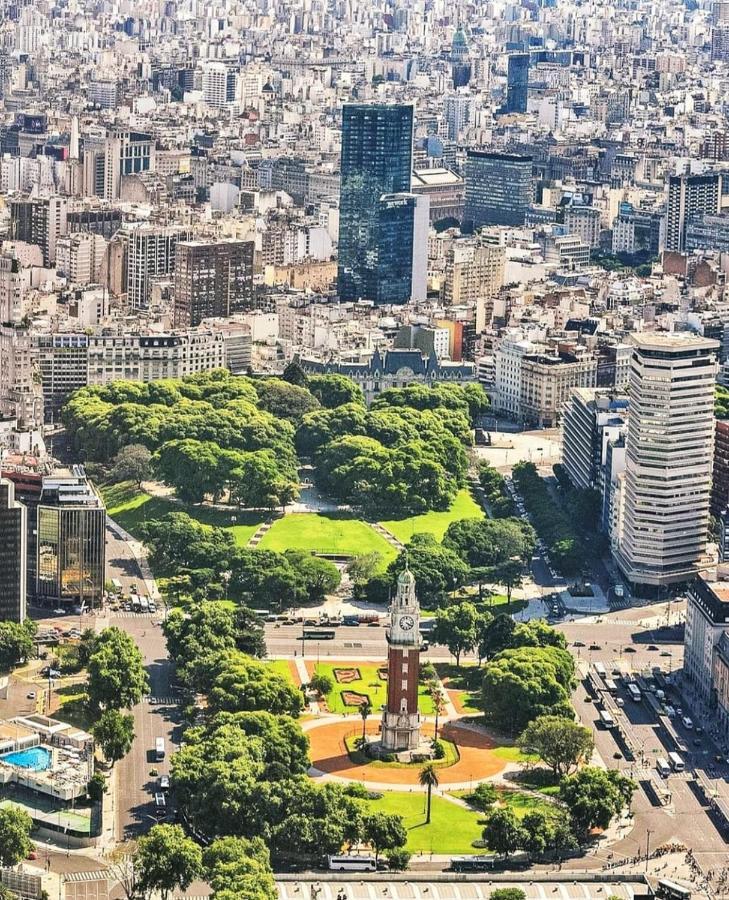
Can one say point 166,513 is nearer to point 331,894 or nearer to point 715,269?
point 331,894

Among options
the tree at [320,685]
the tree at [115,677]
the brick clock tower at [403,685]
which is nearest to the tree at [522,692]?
the brick clock tower at [403,685]

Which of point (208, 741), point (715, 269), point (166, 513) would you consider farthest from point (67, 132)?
point (208, 741)

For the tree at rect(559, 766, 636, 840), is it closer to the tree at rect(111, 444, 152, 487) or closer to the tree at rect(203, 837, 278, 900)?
the tree at rect(203, 837, 278, 900)

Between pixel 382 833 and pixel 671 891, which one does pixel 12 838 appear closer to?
pixel 382 833

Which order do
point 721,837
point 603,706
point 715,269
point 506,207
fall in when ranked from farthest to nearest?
point 506,207 < point 715,269 < point 603,706 < point 721,837

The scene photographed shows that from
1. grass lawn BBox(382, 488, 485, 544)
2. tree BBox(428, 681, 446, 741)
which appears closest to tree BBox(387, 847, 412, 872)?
tree BBox(428, 681, 446, 741)

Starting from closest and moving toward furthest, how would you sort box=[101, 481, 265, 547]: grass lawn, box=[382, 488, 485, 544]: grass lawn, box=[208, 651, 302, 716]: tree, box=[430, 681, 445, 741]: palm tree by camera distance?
box=[208, 651, 302, 716]: tree < box=[430, 681, 445, 741]: palm tree < box=[101, 481, 265, 547]: grass lawn < box=[382, 488, 485, 544]: grass lawn
